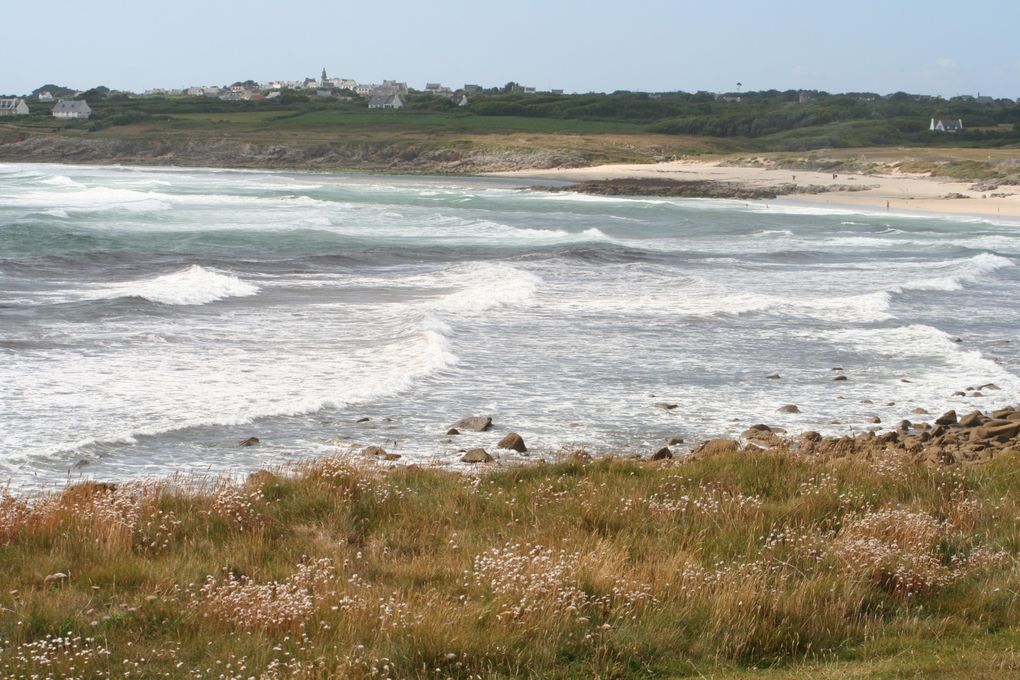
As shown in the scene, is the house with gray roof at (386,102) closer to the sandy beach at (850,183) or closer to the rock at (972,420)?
the sandy beach at (850,183)

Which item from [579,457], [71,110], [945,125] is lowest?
[579,457]

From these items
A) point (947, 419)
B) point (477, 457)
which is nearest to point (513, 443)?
point (477, 457)

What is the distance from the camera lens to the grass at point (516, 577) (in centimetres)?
576

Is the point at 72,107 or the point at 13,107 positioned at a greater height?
the point at 13,107

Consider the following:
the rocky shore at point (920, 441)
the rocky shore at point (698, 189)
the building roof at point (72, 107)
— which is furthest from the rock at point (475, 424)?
the building roof at point (72, 107)

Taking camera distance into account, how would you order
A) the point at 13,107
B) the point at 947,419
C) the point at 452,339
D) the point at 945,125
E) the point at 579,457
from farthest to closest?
the point at 13,107 → the point at 945,125 → the point at 452,339 → the point at 947,419 → the point at 579,457

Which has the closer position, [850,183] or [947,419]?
[947,419]

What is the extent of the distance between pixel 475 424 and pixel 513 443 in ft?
4.02

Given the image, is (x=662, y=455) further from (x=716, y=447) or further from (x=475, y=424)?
(x=475, y=424)

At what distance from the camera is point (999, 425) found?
44.4ft

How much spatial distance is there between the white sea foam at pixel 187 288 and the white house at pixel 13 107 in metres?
141

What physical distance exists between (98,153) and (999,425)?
109 m

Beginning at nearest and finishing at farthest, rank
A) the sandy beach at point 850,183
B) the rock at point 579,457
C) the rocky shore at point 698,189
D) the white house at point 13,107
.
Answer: the rock at point 579,457, the sandy beach at point 850,183, the rocky shore at point 698,189, the white house at point 13,107

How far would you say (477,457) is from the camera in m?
11.9
